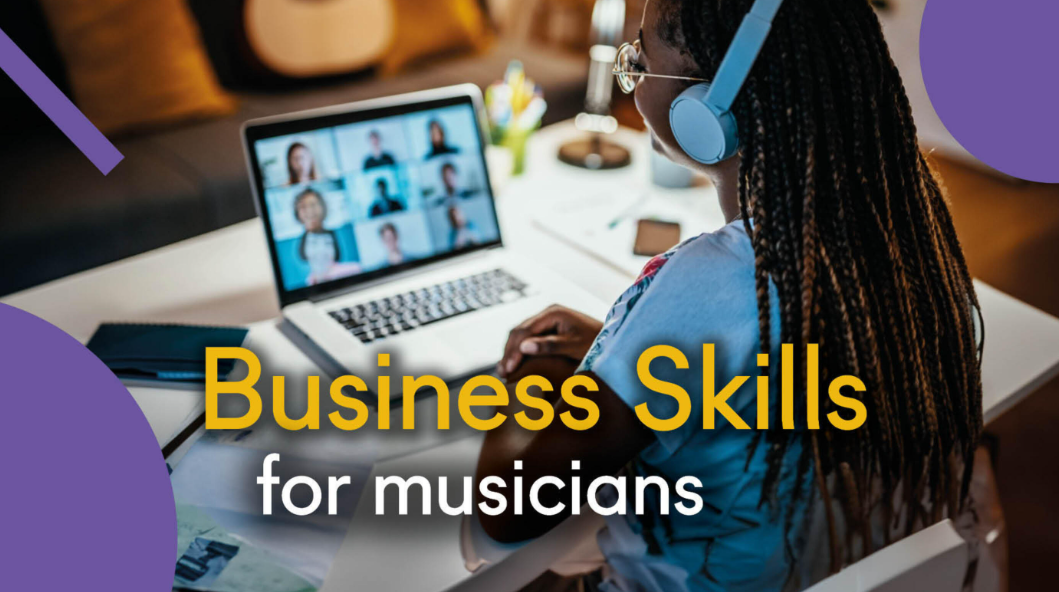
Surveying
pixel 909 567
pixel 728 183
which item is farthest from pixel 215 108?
pixel 909 567

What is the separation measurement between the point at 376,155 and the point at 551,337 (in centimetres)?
42

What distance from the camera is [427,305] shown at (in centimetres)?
115

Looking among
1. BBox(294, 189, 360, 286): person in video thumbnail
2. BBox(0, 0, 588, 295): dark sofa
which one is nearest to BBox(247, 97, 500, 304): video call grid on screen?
BBox(294, 189, 360, 286): person in video thumbnail

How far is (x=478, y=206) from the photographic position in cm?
129

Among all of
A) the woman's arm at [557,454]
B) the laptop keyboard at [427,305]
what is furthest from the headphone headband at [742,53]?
the laptop keyboard at [427,305]

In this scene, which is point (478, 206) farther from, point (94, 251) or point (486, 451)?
point (94, 251)

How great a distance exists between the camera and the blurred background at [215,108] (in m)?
1.94

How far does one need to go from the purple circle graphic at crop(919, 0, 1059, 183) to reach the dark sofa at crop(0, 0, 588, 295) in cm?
164

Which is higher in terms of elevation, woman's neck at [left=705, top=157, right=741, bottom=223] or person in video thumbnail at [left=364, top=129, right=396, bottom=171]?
woman's neck at [left=705, top=157, right=741, bottom=223]

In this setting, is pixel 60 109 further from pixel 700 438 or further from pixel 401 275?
pixel 700 438

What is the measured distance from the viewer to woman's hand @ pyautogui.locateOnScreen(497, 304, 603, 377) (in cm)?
98

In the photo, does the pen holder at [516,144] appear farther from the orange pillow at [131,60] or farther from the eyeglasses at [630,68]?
the orange pillow at [131,60]

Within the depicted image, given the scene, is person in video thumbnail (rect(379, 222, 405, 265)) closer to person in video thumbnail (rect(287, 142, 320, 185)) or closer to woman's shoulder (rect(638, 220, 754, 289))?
person in video thumbnail (rect(287, 142, 320, 185))

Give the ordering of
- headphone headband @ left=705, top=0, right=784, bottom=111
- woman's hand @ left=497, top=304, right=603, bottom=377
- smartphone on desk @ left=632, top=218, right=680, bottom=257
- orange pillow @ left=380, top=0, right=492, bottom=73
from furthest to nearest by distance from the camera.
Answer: orange pillow @ left=380, top=0, right=492, bottom=73, smartphone on desk @ left=632, top=218, right=680, bottom=257, woman's hand @ left=497, top=304, right=603, bottom=377, headphone headband @ left=705, top=0, right=784, bottom=111
